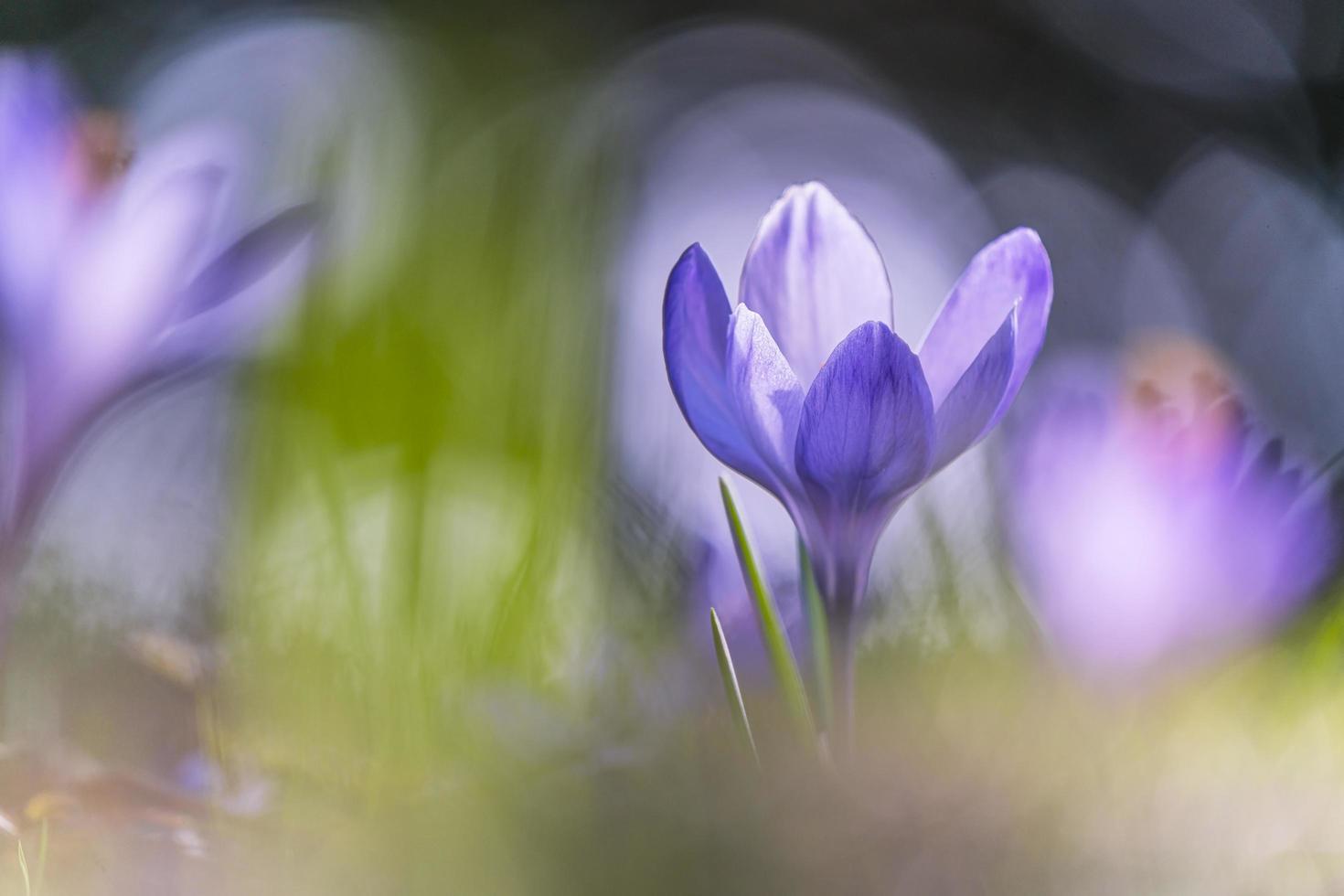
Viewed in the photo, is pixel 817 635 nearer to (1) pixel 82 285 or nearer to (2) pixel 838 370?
(2) pixel 838 370

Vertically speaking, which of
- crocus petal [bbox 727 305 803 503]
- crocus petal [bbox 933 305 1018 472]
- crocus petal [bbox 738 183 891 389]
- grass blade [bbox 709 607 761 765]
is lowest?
grass blade [bbox 709 607 761 765]

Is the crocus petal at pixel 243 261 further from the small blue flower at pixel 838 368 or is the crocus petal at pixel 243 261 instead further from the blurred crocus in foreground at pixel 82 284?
the small blue flower at pixel 838 368

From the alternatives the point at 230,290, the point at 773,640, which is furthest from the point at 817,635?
the point at 230,290

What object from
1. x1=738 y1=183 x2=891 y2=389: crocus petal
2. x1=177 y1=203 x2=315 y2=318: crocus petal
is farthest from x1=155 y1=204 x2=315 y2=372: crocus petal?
x1=738 y1=183 x2=891 y2=389: crocus petal

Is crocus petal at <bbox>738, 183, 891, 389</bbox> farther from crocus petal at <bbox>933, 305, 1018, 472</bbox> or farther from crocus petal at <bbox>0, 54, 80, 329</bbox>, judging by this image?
crocus petal at <bbox>0, 54, 80, 329</bbox>

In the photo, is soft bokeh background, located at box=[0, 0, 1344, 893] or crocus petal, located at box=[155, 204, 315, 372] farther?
crocus petal, located at box=[155, 204, 315, 372]

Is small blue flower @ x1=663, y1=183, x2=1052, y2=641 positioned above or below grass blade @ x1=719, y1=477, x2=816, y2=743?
above

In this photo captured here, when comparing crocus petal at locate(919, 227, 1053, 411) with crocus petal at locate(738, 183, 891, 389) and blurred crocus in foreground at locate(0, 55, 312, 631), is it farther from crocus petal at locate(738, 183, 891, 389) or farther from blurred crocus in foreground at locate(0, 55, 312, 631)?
blurred crocus in foreground at locate(0, 55, 312, 631)

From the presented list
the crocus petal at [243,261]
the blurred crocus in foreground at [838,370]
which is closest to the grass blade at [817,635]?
the blurred crocus in foreground at [838,370]
